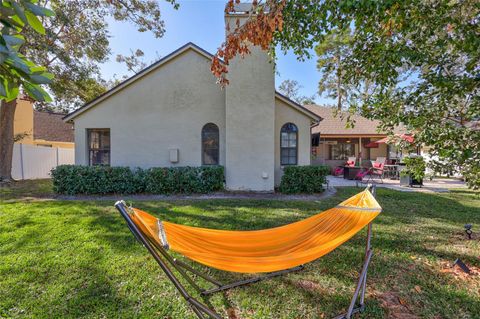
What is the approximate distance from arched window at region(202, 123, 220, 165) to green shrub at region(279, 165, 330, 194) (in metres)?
2.81

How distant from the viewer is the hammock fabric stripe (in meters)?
2.04

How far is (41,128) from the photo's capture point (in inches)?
867

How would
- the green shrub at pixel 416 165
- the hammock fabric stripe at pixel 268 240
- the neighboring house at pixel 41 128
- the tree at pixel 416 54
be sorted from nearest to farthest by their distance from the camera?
the hammock fabric stripe at pixel 268 240 < the tree at pixel 416 54 < the green shrub at pixel 416 165 < the neighboring house at pixel 41 128

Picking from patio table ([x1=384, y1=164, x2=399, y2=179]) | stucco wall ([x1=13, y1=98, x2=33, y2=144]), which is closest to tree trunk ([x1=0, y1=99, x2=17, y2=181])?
stucco wall ([x1=13, y1=98, x2=33, y2=144])

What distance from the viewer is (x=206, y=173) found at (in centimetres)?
895

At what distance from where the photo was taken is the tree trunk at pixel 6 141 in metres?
11.5

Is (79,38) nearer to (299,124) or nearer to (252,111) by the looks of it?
(252,111)

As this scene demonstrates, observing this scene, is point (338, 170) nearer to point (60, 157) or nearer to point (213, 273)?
point (213, 273)

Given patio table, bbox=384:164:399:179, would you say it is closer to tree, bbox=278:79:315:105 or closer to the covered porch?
the covered porch

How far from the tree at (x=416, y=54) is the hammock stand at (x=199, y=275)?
145 centimetres

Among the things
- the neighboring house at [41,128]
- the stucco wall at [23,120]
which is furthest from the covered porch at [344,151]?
the stucco wall at [23,120]

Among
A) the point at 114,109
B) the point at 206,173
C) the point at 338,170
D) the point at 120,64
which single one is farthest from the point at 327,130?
the point at 120,64

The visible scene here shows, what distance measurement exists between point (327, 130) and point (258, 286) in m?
15.7

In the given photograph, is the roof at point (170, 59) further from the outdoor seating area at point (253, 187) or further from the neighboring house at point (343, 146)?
the neighboring house at point (343, 146)
